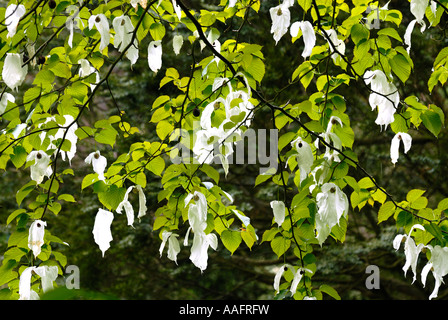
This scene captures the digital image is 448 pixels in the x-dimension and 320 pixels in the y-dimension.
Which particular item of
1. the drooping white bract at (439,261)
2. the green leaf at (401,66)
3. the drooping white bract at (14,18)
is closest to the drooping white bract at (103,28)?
the drooping white bract at (14,18)

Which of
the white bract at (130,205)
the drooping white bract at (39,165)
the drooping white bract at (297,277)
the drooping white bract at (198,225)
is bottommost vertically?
the drooping white bract at (297,277)

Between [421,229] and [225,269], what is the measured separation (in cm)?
279

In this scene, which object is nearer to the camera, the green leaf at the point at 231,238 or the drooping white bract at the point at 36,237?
the drooping white bract at the point at 36,237

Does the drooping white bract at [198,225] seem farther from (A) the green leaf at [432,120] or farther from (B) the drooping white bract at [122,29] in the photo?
(A) the green leaf at [432,120]

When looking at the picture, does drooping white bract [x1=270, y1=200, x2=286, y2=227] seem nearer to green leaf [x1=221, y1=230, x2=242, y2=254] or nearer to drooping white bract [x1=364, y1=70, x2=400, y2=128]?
green leaf [x1=221, y1=230, x2=242, y2=254]

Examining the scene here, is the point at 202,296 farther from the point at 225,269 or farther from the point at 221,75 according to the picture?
the point at 221,75

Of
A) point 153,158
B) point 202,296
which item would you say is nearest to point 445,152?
point 202,296

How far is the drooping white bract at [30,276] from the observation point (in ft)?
3.73

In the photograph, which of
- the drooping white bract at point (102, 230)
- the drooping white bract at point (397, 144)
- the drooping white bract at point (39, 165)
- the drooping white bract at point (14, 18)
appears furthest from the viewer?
the drooping white bract at point (397, 144)

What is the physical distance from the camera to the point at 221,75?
134cm

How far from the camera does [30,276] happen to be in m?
1.17

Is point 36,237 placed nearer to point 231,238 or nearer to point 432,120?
point 231,238

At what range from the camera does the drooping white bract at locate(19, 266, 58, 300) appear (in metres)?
1.14

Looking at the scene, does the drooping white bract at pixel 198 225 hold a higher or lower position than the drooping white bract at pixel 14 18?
lower
